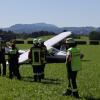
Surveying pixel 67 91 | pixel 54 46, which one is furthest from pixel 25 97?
pixel 54 46

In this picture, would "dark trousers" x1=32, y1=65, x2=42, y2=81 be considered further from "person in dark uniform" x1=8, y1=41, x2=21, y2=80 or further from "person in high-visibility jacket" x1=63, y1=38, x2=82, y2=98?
"person in high-visibility jacket" x1=63, y1=38, x2=82, y2=98

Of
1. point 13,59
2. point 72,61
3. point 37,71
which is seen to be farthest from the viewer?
point 13,59

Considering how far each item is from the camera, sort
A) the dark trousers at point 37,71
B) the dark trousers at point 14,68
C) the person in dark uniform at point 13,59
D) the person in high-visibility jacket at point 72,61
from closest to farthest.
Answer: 1. the person in high-visibility jacket at point 72,61
2. the dark trousers at point 37,71
3. the person in dark uniform at point 13,59
4. the dark trousers at point 14,68

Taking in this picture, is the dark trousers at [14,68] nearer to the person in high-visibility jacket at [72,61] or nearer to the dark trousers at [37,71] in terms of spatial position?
the dark trousers at [37,71]

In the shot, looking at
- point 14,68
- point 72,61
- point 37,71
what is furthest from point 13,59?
point 72,61

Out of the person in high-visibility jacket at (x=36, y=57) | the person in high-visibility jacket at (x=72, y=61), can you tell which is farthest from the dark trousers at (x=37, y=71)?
the person in high-visibility jacket at (x=72, y=61)

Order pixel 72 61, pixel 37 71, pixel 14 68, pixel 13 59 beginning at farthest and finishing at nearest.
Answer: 1. pixel 14 68
2. pixel 13 59
3. pixel 37 71
4. pixel 72 61

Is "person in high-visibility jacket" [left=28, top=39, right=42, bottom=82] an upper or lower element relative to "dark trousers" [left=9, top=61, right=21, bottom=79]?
upper

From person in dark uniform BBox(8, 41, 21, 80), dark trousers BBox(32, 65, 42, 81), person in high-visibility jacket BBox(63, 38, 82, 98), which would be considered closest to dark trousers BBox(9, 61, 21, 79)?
person in dark uniform BBox(8, 41, 21, 80)

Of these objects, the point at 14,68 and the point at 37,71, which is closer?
the point at 37,71

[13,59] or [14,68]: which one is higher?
[13,59]

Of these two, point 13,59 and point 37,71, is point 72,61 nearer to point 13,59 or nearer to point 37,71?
point 37,71

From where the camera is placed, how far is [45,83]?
17.8m

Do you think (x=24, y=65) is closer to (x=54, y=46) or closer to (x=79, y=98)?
(x=54, y=46)
